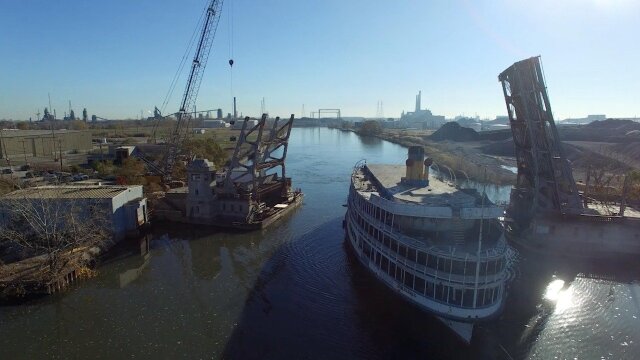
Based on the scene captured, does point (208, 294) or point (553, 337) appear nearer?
point (553, 337)

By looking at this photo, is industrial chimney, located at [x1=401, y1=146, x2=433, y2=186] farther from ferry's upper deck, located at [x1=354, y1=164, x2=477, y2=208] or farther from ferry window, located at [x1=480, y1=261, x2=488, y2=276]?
ferry window, located at [x1=480, y1=261, x2=488, y2=276]

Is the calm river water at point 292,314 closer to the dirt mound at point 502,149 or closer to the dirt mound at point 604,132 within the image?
the dirt mound at point 502,149

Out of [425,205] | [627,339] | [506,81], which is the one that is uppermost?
[506,81]

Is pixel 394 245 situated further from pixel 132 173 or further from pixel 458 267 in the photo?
pixel 132 173

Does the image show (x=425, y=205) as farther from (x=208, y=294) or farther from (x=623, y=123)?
(x=623, y=123)

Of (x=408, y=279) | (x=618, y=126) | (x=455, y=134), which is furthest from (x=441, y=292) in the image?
(x=618, y=126)

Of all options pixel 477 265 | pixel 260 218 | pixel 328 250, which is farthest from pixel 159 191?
pixel 477 265
